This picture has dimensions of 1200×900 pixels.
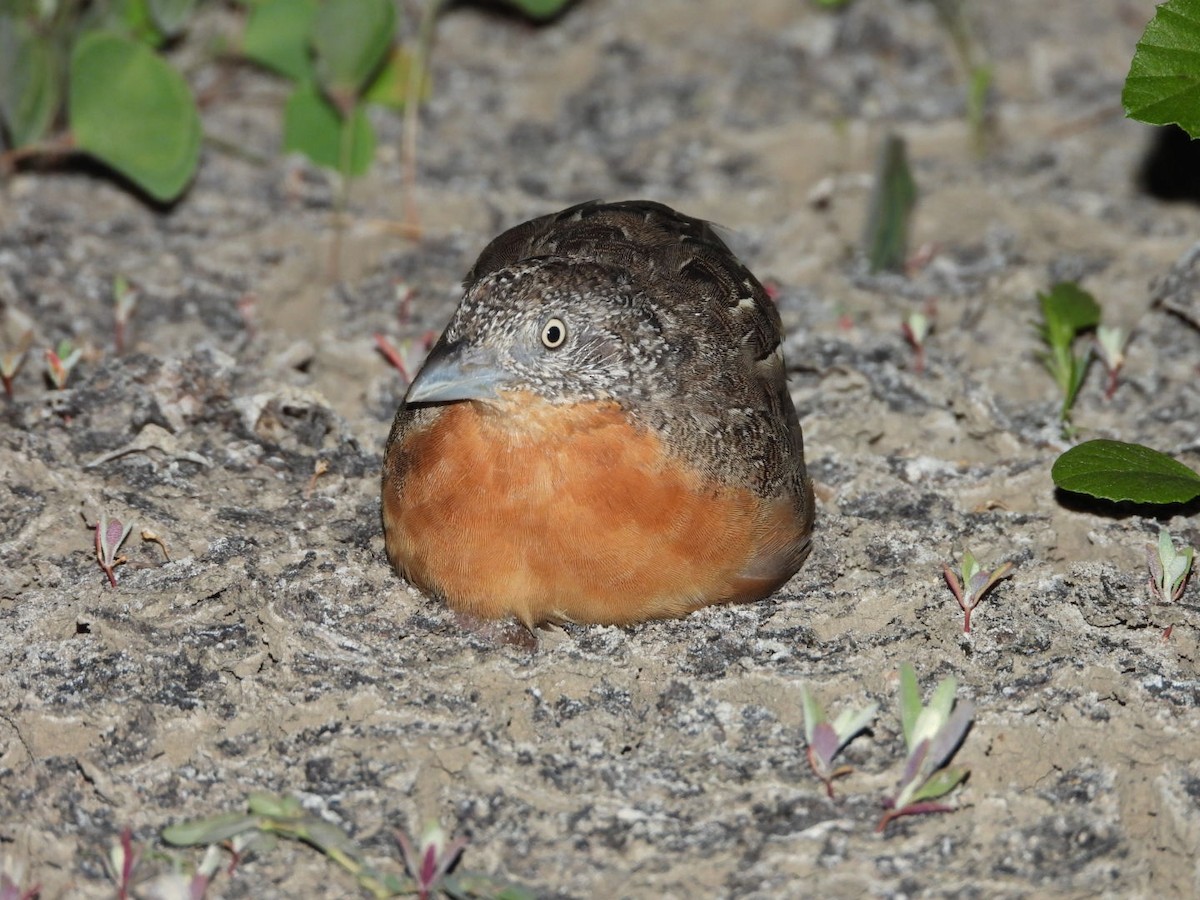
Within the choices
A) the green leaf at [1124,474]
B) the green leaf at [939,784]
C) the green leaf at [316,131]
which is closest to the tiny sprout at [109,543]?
the green leaf at [939,784]

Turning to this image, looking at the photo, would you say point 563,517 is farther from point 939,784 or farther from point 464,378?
point 939,784

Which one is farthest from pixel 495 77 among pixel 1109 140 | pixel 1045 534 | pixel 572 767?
pixel 572 767

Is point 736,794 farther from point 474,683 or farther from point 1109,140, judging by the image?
point 1109,140

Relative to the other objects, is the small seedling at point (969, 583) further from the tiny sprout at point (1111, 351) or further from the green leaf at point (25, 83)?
the green leaf at point (25, 83)

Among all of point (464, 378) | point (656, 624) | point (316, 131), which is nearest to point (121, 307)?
point (316, 131)

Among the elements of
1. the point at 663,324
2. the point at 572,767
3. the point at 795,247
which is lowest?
the point at 572,767

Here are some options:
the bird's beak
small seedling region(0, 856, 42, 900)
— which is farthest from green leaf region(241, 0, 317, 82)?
small seedling region(0, 856, 42, 900)
